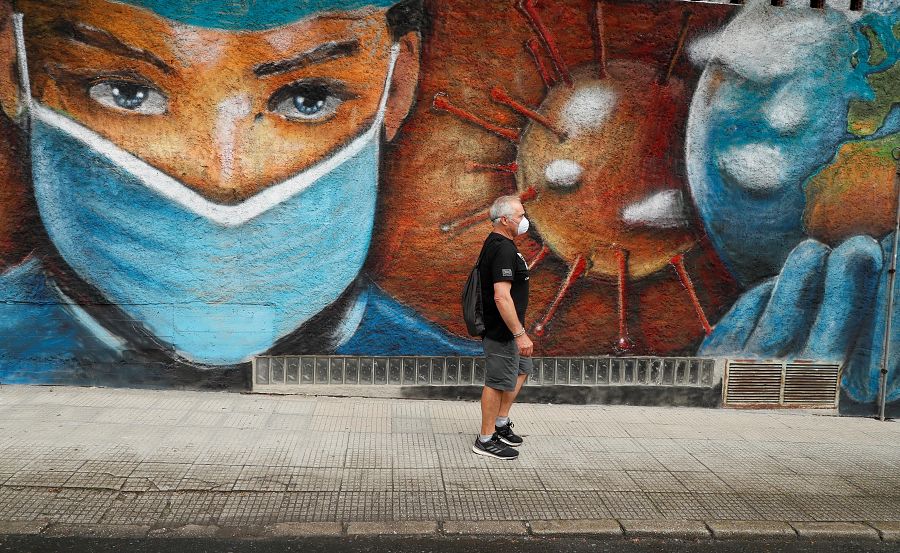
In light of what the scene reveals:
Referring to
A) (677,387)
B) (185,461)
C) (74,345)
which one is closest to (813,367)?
(677,387)

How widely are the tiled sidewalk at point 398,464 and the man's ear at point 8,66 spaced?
93.0 inches

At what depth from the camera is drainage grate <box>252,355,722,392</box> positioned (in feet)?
21.7

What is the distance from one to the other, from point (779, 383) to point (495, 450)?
10.4ft

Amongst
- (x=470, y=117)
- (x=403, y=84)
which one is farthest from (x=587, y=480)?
(x=403, y=84)

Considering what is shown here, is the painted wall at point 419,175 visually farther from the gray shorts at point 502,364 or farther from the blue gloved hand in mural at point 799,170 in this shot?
the gray shorts at point 502,364

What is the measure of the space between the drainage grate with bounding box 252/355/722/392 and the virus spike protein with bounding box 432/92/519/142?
6.55ft

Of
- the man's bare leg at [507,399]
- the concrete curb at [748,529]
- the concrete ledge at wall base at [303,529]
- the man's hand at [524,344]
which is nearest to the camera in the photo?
the concrete ledge at wall base at [303,529]

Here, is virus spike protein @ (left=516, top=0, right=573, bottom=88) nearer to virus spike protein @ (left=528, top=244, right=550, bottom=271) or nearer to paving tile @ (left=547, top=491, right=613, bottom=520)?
virus spike protein @ (left=528, top=244, right=550, bottom=271)

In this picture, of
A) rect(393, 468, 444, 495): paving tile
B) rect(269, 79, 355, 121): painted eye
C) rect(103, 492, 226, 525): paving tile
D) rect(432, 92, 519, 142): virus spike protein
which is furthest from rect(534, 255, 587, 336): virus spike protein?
rect(103, 492, 226, 525): paving tile

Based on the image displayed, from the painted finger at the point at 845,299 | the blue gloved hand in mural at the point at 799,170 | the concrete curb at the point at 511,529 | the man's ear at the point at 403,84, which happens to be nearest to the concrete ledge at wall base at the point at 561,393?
the blue gloved hand in mural at the point at 799,170

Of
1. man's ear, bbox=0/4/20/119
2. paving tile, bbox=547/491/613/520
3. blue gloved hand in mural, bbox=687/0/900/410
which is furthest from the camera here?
blue gloved hand in mural, bbox=687/0/900/410

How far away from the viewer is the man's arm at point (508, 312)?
5.21 meters

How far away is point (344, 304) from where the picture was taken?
656 centimetres

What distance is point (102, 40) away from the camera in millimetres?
6164
